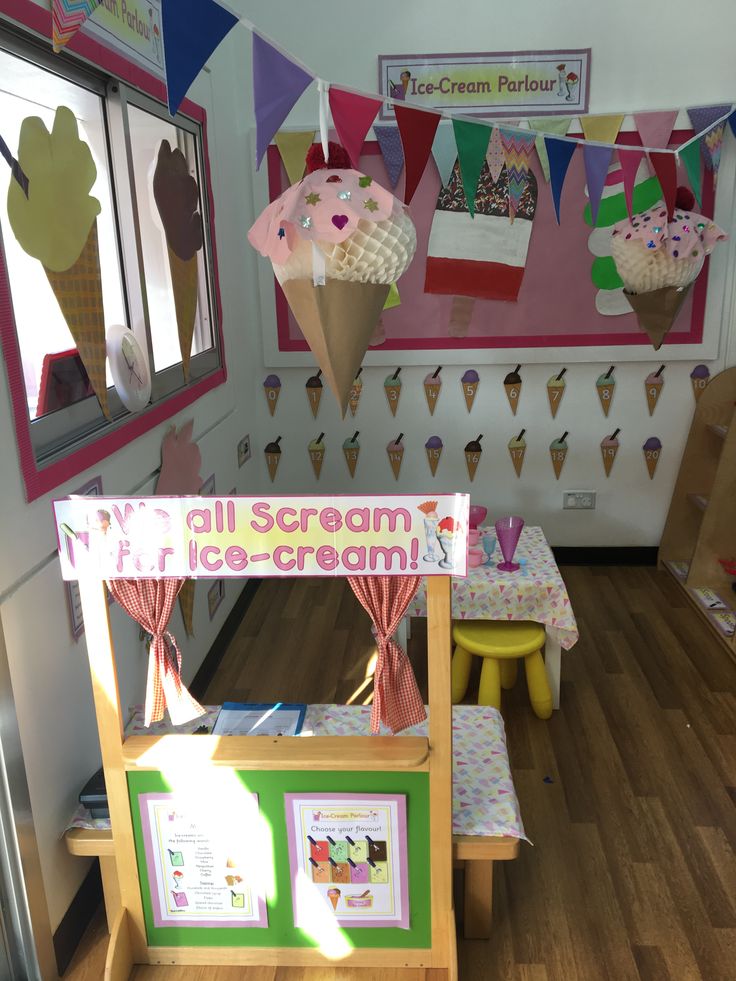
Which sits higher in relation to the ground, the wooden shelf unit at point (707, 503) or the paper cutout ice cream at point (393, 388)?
the paper cutout ice cream at point (393, 388)

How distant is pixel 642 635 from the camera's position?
139 inches

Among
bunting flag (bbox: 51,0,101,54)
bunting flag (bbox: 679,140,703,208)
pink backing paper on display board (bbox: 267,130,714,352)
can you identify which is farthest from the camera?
pink backing paper on display board (bbox: 267,130,714,352)

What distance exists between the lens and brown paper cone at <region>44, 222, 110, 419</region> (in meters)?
2.09

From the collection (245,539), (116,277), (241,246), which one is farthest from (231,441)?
(245,539)

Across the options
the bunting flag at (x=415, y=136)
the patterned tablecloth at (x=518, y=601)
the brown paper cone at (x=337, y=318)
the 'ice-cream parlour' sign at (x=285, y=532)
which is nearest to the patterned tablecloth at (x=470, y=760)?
the 'ice-cream parlour' sign at (x=285, y=532)

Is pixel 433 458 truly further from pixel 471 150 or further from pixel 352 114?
pixel 352 114

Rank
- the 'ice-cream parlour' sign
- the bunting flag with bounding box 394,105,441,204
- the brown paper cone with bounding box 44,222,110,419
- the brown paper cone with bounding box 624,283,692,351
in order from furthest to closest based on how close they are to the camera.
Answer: the brown paper cone with bounding box 624,283,692,351
the bunting flag with bounding box 394,105,441,204
the brown paper cone with bounding box 44,222,110,419
the 'ice-cream parlour' sign

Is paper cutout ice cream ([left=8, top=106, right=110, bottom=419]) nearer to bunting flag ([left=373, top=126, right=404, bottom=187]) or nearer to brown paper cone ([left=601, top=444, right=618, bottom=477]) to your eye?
bunting flag ([left=373, top=126, right=404, bottom=187])

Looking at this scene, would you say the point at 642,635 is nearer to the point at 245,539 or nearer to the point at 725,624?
the point at 725,624

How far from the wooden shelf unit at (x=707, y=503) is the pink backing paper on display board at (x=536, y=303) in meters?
0.33

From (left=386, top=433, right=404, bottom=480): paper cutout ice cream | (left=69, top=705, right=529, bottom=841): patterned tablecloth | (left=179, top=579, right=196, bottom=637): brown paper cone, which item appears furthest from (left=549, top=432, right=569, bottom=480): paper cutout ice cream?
(left=69, top=705, right=529, bottom=841): patterned tablecloth

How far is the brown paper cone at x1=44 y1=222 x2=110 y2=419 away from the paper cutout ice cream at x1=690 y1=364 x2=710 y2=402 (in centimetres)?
280

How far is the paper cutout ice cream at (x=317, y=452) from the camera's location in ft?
13.9

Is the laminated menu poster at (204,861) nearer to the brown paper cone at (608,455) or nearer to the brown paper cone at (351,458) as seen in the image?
the brown paper cone at (351,458)
